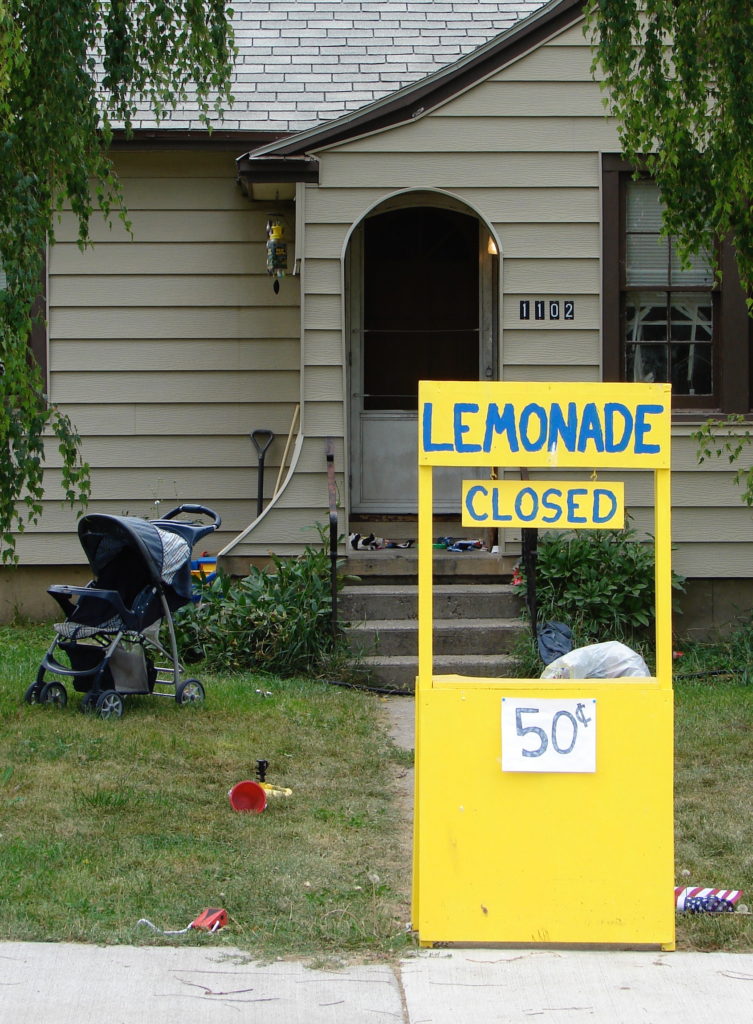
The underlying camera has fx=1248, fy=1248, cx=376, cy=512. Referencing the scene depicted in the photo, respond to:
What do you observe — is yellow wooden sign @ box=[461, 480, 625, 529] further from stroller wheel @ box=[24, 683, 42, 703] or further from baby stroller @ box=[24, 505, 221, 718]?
stroller wheel @ box=[24, 683, 42, 703]

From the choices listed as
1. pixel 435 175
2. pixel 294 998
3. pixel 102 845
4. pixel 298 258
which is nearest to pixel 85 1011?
pixel 294 998

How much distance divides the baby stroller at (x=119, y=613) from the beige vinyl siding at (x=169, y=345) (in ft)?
8.94

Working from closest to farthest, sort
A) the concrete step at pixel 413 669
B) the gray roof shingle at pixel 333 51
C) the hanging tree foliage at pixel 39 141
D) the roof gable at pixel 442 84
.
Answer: the hanging tree foliage at pixel 39 141
the concrete step at pixel 413 669
the roof gable at pixel 442 84
the gray roof shingle at pixel 333 51

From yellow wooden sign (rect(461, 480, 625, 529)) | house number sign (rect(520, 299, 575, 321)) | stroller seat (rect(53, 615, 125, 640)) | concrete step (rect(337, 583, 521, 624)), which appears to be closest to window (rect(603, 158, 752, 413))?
house number sign (rect(520, 299, 575, 321))

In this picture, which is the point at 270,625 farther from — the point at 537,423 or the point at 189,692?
the point at 537,423

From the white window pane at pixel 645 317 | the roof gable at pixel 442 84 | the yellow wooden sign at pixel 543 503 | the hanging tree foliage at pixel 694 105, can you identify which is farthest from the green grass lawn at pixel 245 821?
the roof gable at pixel 442 84

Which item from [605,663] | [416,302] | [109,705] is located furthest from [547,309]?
[109,705]

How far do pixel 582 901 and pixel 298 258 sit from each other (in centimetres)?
629

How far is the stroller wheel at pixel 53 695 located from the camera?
7566 mm

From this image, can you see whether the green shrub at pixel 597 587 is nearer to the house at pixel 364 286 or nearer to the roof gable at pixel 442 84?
the house at pixel 364 286

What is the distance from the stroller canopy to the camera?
738 cm

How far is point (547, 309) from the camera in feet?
31.4

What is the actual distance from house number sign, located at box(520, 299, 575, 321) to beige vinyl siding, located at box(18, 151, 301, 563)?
208 cm

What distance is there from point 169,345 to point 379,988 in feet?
24.4
